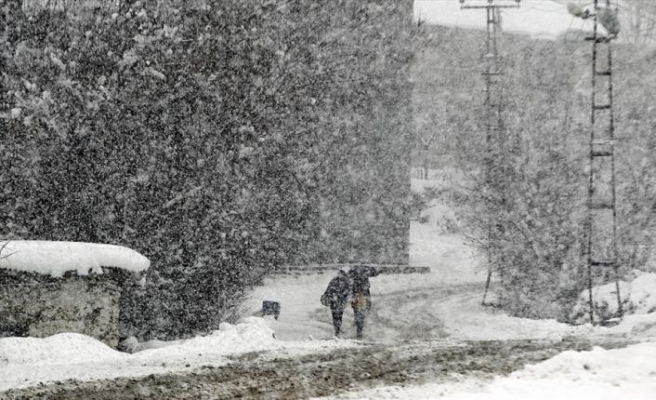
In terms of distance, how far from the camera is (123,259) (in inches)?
404

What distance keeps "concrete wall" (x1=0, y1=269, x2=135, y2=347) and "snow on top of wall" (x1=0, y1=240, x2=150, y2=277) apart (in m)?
0.09

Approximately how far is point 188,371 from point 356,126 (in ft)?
88.8

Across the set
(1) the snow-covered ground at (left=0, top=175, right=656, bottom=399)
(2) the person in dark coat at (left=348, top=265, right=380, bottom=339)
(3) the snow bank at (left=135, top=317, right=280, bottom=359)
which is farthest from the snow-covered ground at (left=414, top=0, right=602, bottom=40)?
(3) the snow bank at (left=135, top=317, right=280, bottom=359)

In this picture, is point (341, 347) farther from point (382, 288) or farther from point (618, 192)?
point (382, 288)

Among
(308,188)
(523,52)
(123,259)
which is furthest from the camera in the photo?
(523,52)

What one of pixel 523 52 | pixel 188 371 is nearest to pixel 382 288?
pixel 188 371

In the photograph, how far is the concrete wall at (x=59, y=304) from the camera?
9.56 meters

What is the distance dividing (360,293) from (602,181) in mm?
7873

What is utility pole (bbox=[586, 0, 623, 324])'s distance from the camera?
1792cm

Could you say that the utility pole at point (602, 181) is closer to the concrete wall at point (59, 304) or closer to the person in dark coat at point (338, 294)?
the person in dark coat at point (338, 294)

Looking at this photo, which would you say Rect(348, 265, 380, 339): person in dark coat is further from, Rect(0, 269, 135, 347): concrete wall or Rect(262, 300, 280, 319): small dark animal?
Rect(0, 269, 135, 347): concrete wall

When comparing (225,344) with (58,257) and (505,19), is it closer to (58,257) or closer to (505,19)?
(58,257)

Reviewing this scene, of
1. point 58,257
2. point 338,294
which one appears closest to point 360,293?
point 338,294

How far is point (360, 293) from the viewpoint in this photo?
17188mm
